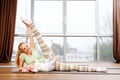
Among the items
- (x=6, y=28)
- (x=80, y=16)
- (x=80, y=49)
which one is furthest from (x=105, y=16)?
(x=6, y=28)

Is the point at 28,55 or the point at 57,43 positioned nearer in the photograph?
the point at 28,55

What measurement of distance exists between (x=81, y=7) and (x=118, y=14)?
1082 mm

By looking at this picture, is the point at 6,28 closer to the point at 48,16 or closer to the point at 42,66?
the point at 48,16

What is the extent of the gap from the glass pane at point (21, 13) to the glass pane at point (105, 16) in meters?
1.93

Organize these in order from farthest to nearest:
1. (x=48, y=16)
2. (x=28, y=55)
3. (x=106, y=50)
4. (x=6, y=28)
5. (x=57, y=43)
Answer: (x=48, y=16) → (x=57, y=43) → (x=106, y=50) → (x=6, y=28) → (x=28, y=55)

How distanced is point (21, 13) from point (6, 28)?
0.66m

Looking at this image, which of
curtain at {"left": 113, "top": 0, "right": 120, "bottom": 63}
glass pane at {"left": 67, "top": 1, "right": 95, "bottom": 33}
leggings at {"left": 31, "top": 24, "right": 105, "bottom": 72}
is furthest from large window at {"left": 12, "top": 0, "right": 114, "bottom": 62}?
leggings at {"left": 31, "top": 24, "right": 105, "bottom": 72}

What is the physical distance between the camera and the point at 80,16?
7188 mm

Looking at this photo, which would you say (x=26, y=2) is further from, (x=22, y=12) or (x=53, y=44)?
(x=53, y=44)

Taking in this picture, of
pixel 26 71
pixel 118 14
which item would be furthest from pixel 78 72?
pixel 118 14

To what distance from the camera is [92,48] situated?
7070mm

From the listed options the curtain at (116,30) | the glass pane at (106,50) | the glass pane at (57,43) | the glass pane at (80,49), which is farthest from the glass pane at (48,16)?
the curtain at (116,30)

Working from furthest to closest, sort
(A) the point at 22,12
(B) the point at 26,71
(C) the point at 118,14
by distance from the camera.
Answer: (A) the point at 22,12 < (C) the point at 118,14 < (B) the point at 26,71

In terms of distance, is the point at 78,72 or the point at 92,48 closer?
the point at 78,72
